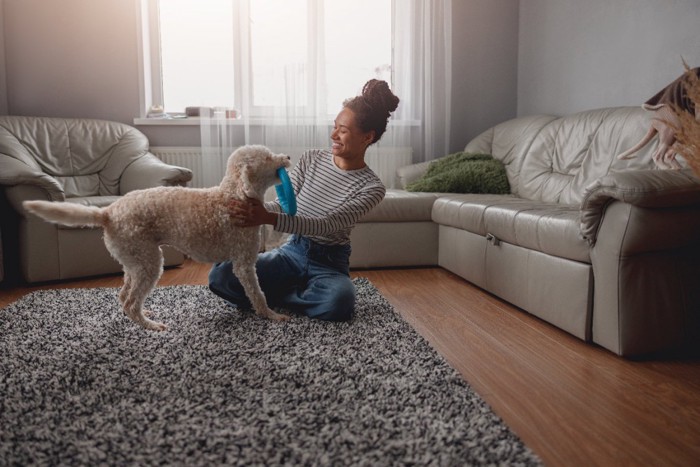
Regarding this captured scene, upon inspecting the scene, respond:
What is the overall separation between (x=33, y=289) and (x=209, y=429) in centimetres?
222

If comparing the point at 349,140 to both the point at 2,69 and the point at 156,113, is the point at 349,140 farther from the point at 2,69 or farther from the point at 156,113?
the point at 2,69

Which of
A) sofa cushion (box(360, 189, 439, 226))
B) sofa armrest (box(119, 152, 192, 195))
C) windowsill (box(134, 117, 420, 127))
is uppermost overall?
windowsill (box(134, 117, 420, 127))

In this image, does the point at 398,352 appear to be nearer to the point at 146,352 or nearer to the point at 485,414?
the point at 485,414

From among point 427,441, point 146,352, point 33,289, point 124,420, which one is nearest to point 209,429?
point 124,420

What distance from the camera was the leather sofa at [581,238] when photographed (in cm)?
179

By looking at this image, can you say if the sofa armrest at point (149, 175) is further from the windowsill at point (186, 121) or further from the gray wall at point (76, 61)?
the gray wall at point (76, 61)

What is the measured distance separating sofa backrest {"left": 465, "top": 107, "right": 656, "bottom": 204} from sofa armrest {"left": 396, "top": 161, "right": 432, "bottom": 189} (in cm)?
53

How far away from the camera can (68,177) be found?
12.1 feet

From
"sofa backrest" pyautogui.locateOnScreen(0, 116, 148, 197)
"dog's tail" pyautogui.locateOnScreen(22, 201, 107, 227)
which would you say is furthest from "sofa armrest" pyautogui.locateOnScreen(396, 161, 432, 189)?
"dog's tail" pyautogui.locateOnScreen(22, 201, 107, 227)

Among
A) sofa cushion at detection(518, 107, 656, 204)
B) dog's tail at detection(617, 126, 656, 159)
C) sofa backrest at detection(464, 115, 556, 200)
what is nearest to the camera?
dog's tail at detection(617, 126, 656, 159)

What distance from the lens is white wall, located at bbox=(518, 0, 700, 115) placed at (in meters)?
2.92

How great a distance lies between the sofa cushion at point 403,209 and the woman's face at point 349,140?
3.70ft

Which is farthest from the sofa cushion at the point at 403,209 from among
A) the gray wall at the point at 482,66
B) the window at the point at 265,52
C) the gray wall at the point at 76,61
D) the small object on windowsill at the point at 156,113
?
the small object on windowsill at the point at 156,113

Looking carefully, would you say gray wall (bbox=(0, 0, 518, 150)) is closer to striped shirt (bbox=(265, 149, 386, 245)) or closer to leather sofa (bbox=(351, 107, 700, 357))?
leather sofa (bbox=(351, 107, 700, 357))
